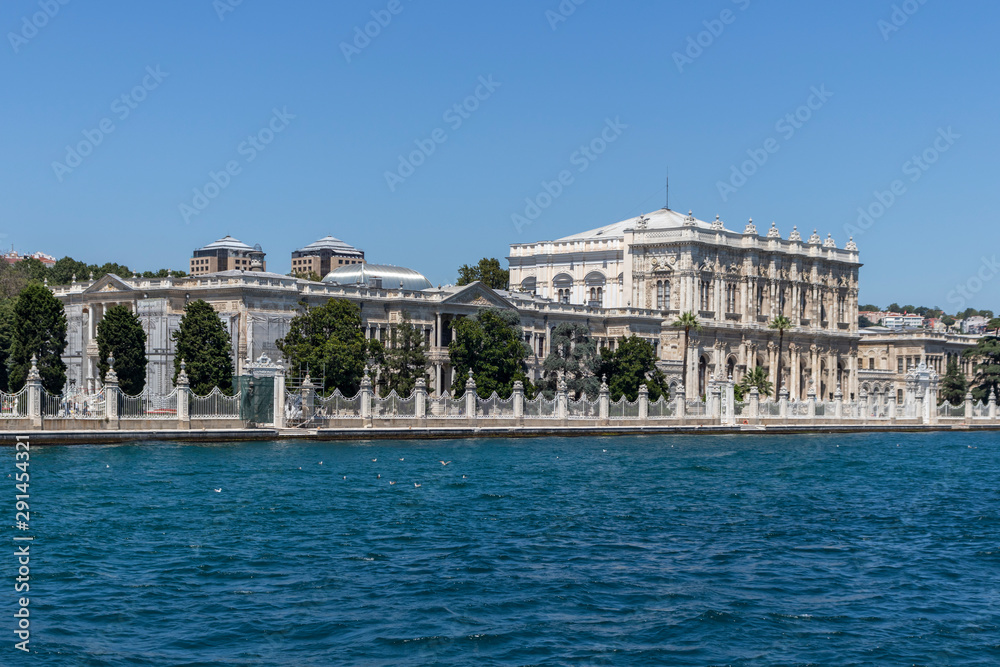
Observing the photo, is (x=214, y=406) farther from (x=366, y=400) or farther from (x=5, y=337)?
(x=5, y=337)

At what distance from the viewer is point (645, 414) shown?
5631 centimetres

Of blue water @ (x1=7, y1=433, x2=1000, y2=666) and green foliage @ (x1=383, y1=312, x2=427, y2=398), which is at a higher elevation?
green foliage @ (x1=383, y1=312, x2=427, y2=398)

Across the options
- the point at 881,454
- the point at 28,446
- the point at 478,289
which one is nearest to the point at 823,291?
the point at 478,289

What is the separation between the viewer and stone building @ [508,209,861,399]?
77.9 meters

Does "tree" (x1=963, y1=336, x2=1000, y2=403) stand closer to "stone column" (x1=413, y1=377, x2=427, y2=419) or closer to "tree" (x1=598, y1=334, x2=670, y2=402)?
"tree" (x1=598, y1=334, x2=670, y2=402)

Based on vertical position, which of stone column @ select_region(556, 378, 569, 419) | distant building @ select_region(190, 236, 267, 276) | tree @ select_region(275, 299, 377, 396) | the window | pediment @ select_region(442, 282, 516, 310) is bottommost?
stone column @ select_region(556, 378, 569, 419)

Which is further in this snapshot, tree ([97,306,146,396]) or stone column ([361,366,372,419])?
tree ([97,306,146,396])

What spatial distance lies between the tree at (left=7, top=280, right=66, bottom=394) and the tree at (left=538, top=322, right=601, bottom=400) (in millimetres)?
20648

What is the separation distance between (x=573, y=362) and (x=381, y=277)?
479 inches

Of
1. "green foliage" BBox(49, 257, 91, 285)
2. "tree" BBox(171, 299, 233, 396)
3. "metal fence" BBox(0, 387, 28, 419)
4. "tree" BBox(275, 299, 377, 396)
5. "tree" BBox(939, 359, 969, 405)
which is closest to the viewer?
"metal fence" BBox(0, 387, 28, 419)

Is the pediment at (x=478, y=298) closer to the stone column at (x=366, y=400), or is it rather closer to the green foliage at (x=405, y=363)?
the green foliage at (x=405, y=363)

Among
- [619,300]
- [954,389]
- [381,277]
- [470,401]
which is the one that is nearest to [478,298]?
[381,277]

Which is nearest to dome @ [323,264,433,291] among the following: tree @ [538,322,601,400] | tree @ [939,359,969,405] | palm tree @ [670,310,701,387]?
tree @ [538,322,601,400]

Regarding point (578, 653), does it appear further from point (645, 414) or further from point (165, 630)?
point (645, 414)
